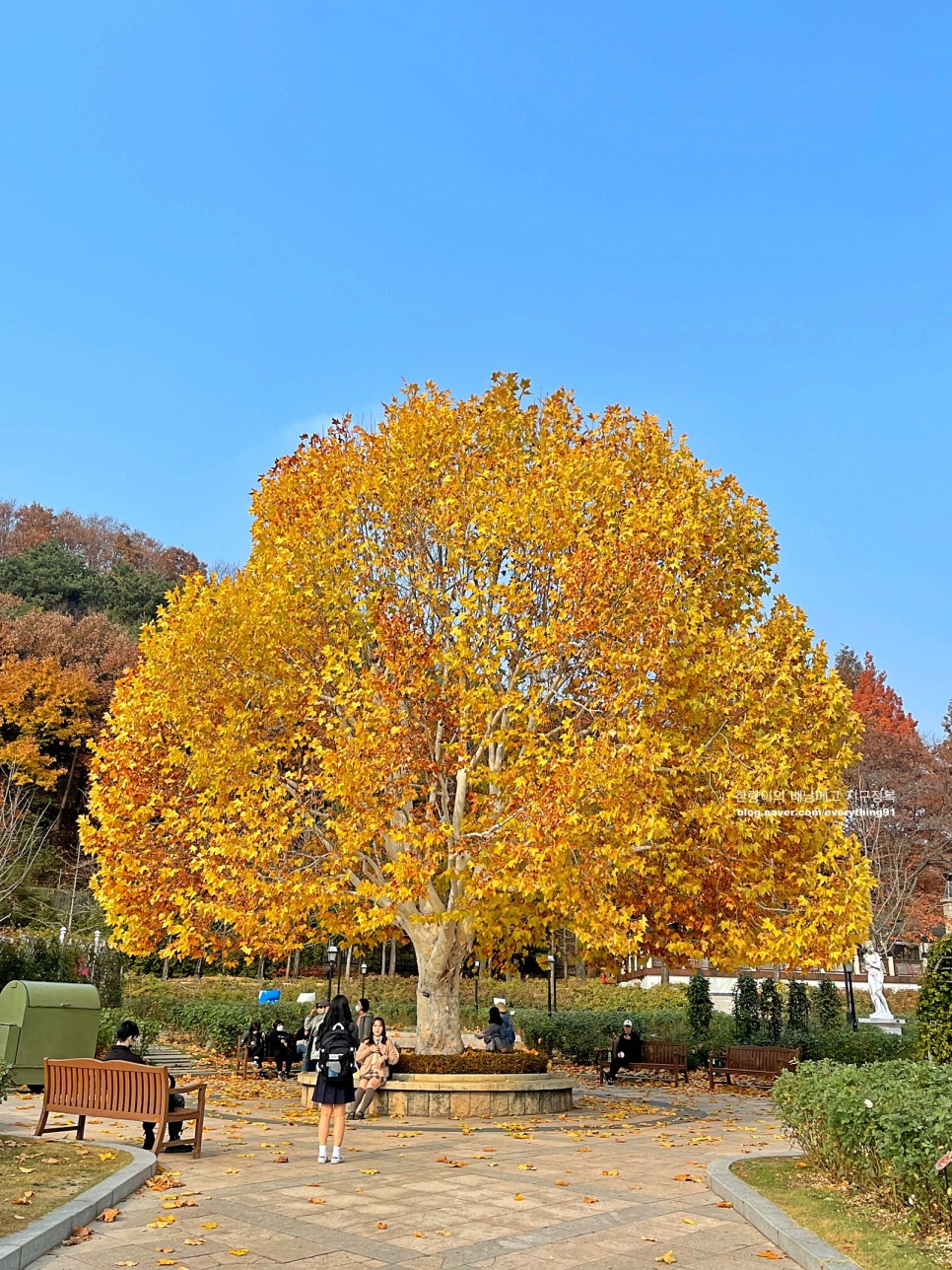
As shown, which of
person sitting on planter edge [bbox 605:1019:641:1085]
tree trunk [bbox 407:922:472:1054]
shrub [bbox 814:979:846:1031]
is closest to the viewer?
tree trunk [bbox 407:922:472:1054]

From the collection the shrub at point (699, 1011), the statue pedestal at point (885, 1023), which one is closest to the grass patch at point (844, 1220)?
the shrub at point (699, 1011)

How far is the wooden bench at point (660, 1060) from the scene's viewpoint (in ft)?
63.7

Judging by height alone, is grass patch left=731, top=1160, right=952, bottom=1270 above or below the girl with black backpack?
below

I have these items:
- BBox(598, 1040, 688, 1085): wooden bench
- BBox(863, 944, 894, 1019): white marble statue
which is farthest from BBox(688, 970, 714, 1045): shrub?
BBox(863, 944, 894, 1019): white marble statue

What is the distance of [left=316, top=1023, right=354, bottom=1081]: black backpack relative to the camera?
997cm

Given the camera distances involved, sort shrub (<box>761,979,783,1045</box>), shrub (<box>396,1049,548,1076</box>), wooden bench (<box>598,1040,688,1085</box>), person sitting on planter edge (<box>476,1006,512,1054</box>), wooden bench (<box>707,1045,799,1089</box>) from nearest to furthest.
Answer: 1. shrub (<box>396,1049,548,1076</box>)
2. person sitting on planter edge (<box>476,1006,512,1054</box>)
3. wooden bench (<box>707,1045,799,1089</box>)
4. wooden bench (<box>598,1040,688,1085</box>)
5. shrub (<box>761,979,783,1045</box>)

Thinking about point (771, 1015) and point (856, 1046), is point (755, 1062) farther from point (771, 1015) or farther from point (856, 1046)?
point (771, 1015)

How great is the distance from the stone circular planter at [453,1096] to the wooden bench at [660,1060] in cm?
580

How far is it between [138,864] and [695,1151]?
28.1 feet

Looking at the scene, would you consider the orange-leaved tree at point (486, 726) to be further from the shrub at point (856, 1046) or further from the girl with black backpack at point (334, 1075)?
the shrub at point (856, 1046)

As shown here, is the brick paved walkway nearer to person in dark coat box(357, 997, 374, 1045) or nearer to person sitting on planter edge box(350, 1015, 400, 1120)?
person sitting on planter edge box(350, 1015, 400, 1120)

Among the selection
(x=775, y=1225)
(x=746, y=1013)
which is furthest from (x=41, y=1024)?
(x=746, y=1013)

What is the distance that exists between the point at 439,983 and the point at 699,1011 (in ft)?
34.2

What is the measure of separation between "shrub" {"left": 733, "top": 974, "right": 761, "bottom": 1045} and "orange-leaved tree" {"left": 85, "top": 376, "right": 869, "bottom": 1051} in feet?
28.9
